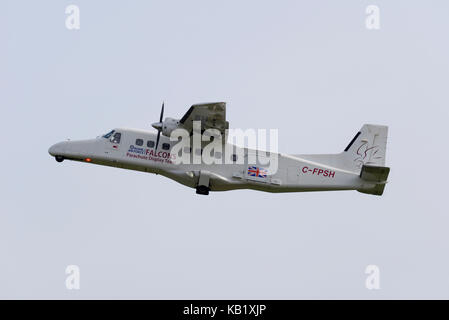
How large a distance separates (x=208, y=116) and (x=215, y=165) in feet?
5.39

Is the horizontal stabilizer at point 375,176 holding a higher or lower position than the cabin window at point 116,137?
lower

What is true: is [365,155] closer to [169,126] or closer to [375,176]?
[375,176]

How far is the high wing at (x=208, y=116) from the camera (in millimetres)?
18478

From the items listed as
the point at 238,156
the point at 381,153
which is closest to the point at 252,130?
the point at 238,156

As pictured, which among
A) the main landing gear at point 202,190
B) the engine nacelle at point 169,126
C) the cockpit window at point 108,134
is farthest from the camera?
the cockpit window at point 108,134

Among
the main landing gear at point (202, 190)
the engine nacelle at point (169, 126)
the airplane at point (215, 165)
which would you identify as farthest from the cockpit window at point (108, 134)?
the main landing gear at point (202, 190)

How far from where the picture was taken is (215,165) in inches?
781

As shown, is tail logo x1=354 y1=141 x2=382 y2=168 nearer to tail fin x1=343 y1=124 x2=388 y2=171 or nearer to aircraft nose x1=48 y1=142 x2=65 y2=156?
tail fin x1=343 y1=124 x2=388 y2=171

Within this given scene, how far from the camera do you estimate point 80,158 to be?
2027cm

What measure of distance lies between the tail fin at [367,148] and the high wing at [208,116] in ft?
13.5

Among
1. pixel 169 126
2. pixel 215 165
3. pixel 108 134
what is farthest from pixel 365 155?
pixel 108 134

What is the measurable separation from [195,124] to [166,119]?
85cm

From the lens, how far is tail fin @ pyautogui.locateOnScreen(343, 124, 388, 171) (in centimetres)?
2055

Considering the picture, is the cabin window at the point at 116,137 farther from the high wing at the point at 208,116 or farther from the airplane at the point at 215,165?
the high wing at the point at 208,116
